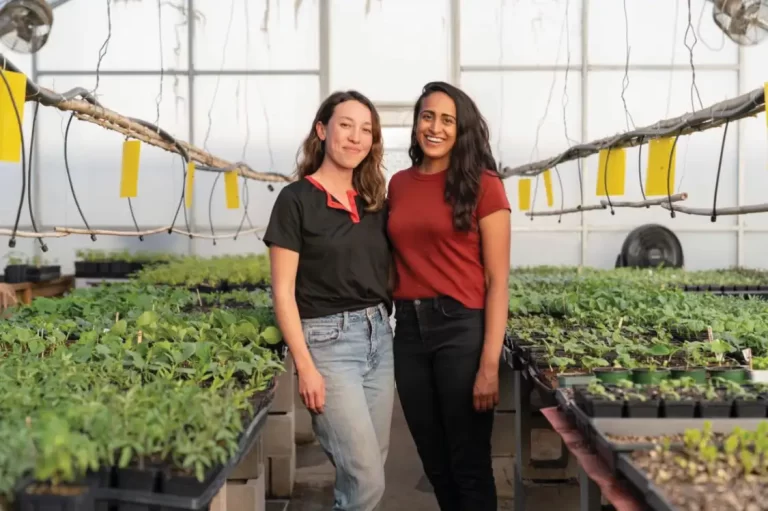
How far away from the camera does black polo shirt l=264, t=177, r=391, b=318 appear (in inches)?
84.5

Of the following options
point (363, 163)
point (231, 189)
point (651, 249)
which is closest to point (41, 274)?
point (231, 189)

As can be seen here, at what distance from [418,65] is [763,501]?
783cm

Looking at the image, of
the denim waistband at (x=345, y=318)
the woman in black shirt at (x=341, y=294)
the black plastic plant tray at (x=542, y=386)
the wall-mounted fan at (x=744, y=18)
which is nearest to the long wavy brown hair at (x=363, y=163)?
the woman in black shirt at (x=341, y=294)

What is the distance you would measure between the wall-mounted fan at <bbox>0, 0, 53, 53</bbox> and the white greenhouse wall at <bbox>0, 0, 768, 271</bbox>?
450 centimetres

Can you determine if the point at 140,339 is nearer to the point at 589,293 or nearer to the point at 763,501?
the point at 763,501

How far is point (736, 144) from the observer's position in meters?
8.47

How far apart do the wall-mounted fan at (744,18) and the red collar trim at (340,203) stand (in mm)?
3054

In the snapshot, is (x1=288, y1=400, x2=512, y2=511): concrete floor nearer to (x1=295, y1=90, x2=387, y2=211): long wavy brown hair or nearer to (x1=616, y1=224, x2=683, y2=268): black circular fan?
(x1=295, y1=90, x2=387, y2=211): long wavy brown hair

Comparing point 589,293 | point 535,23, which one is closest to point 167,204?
point 535,23

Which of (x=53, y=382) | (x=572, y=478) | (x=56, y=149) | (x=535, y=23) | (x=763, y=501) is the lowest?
(x=572, y=478)

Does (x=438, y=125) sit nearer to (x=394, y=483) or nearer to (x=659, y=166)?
(x=659, y=166)

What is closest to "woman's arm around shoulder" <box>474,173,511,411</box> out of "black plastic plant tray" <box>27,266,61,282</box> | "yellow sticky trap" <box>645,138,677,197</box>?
"yellow sticky trap" <box>645,138,677,197</box>

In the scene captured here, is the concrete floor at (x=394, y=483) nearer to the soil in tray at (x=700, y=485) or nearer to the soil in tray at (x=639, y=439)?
the soil in tray at (x=639, y=439)

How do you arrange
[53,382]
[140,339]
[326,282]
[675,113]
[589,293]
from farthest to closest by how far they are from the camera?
1. [675,113]
2. [589,293]
3. [140,339]
4. [326,282]
5. [53,382]
